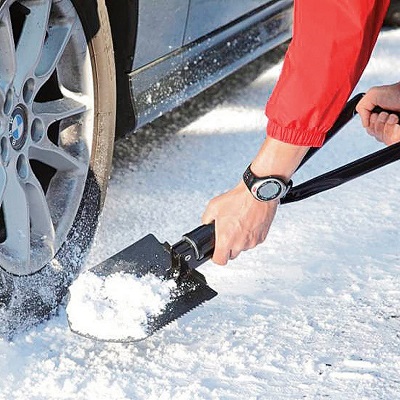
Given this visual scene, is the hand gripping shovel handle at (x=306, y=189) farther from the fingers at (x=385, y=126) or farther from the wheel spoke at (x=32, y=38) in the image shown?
the wheel spoke at (x=32, y=38)

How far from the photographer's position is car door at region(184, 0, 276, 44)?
346 cm

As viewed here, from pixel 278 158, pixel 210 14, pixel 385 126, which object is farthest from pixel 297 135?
pixel 210 14

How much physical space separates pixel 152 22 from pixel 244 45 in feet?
3.13

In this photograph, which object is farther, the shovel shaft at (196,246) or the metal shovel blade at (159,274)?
the metal shovel blade at (159,274)

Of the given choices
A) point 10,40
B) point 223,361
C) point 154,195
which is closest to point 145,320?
point 223,361

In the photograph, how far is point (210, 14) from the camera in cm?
360

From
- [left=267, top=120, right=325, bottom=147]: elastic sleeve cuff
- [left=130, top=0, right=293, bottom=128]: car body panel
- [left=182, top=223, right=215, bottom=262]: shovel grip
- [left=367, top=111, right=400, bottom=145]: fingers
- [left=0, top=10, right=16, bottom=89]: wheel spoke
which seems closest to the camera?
[left=267, top=120, right=325, bottom=147]: elastic sleeve cuff

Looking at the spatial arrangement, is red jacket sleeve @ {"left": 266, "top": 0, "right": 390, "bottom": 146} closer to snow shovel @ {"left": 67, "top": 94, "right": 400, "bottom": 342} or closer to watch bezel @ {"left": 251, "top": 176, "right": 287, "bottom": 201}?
watch bezel @ {"left": 251, "top": 176, "right": 287, "bottom": 201}

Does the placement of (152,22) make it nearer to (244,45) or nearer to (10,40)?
(10,40)

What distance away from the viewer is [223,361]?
2803 mm

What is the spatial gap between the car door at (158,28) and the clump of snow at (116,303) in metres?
0.76

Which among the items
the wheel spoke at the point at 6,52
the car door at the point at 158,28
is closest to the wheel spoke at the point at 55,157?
the wheel spoke at the point at 6,52

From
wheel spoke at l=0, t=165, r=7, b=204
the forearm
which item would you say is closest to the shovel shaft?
the forearm

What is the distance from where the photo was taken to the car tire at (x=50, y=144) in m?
Answer: 2.68
